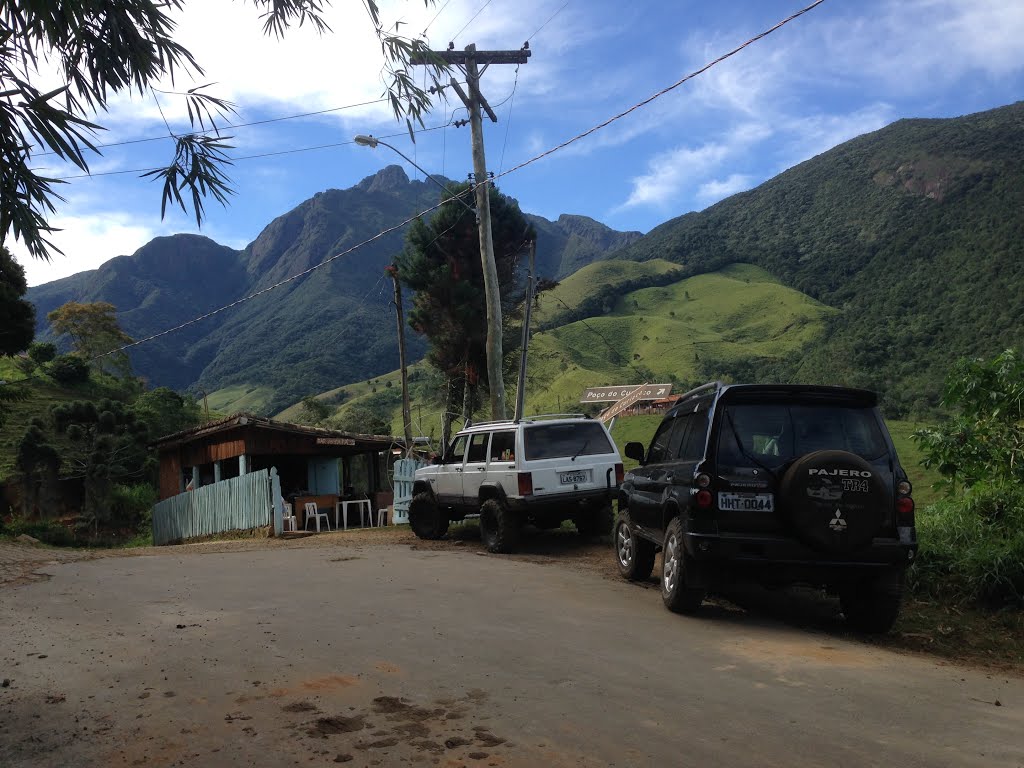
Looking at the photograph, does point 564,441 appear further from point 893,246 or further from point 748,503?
point 893,246

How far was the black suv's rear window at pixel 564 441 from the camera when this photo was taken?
1200 cm

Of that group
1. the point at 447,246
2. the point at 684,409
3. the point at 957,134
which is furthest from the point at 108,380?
the point at 957,134

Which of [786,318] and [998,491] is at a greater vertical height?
[786,318]

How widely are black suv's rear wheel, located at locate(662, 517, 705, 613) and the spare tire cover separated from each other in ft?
3.37

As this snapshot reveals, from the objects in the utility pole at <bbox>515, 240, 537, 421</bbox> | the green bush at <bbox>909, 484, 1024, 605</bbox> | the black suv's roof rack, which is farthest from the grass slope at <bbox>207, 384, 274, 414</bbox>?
the green bush at <bbox>909, 484, 1024, 605</bbox>

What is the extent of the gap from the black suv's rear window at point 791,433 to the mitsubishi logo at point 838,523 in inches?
24.1

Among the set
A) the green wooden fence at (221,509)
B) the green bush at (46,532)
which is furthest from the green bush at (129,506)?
the green wooden fence at (221,509)

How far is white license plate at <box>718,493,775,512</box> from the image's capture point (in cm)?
664

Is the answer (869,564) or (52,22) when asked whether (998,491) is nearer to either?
(869,564)

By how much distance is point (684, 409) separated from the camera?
8367mm

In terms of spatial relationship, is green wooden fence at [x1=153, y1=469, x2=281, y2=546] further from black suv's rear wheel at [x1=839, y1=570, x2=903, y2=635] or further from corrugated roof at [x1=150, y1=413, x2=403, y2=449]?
black suv's rear wheel at [x1=839, y1=570, x2=903, y2=635]

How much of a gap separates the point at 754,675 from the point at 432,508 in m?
10.0

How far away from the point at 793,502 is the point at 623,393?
15.3 metres

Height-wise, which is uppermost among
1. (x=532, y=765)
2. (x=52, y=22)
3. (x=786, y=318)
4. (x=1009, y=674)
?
(x=786, y=318)
